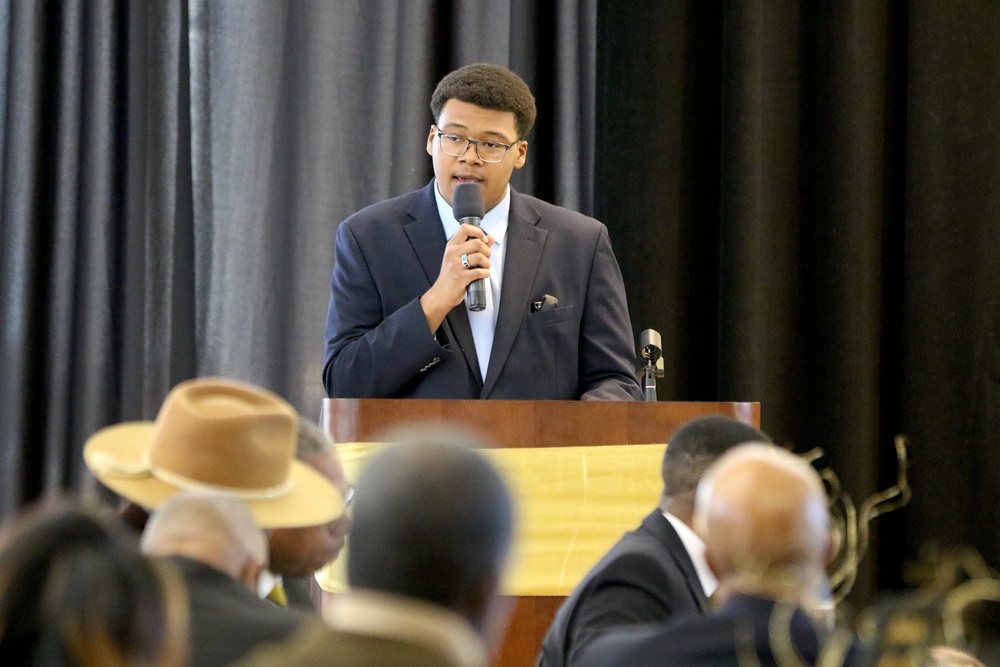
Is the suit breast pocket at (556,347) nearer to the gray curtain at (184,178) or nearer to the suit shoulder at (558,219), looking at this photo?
Result: the suit shoulder at (558,219)

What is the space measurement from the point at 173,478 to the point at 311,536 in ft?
1.19

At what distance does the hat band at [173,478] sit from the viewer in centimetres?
189

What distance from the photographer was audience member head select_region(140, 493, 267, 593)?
161 cm

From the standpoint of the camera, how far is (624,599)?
1965mm

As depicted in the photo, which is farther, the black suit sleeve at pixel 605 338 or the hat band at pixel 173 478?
the black suit sleeve at pixel 605 338

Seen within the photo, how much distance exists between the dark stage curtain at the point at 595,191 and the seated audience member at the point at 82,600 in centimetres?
314

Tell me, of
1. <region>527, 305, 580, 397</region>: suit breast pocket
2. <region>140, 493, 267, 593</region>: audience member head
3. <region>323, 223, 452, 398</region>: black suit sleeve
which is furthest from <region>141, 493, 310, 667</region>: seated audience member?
<region>527, 305, 580, 397</region>: suit breast pocket

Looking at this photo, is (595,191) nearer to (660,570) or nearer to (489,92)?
(489,92)

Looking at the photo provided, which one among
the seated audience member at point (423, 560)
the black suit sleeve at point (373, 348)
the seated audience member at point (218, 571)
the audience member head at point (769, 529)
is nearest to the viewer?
the seated audience member at point (423, 560)

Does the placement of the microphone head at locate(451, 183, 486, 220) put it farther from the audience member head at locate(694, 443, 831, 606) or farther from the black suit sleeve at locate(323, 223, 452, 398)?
the audience member head at locate(694, 443, 831, 606)

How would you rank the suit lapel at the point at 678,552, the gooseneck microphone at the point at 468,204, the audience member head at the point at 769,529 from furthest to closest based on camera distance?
the gooseneck microphone at the point at 468,204 → the suit lapel at the point at 678,552 → the audience member head at the point at 769,529

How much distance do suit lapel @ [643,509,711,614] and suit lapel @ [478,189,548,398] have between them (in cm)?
119

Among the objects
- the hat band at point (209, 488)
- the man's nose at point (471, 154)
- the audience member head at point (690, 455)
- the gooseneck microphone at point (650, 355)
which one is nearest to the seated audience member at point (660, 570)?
the audience member head at point (690, 455)

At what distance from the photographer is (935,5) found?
474cm
